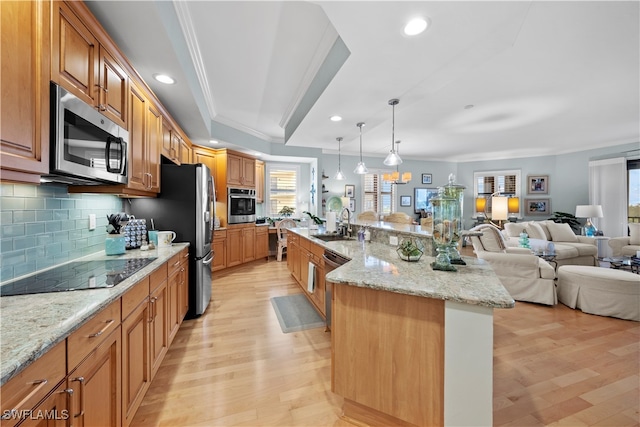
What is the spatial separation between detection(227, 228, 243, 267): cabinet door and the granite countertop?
3475 mm

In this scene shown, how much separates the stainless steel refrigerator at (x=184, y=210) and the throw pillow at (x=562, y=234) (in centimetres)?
677

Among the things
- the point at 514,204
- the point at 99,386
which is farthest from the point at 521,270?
the point at 99,386

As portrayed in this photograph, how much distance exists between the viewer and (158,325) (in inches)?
70.1

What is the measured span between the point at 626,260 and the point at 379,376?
460 centimetres

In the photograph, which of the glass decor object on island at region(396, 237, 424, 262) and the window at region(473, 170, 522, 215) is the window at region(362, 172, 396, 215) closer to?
the window at region(473, 170, 522, 215)

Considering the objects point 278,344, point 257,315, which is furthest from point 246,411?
point 257,315

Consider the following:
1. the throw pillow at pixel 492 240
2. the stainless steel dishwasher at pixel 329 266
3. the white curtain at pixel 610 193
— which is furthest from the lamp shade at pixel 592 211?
the stainless steel dishwasher at pixel 329 266

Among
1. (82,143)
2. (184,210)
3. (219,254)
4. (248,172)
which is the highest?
(248,172)

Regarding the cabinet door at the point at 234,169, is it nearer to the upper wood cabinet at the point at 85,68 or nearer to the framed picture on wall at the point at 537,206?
the upper wood cabinet at the point at 85,68

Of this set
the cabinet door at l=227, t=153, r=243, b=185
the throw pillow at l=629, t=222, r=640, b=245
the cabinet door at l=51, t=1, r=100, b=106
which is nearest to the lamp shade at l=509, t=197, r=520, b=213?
the throw pillow at l=629, t=222, r=640, b=245

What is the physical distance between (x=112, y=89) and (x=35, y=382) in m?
1.70

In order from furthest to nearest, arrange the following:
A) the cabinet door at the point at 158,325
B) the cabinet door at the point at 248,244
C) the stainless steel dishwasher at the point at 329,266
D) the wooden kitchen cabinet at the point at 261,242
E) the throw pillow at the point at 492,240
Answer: the wooden kitchen cabinet at the point at 261,242 → the cabinet door at the point at 248,244 → the throw pillow at the point at 492,240 → the stainless steel dishwasher at the point at 329,266 → the cabinet door at the point at 158,325

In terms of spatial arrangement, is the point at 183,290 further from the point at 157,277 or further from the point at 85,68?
the point at 85,68

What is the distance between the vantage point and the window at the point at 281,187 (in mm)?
6086
